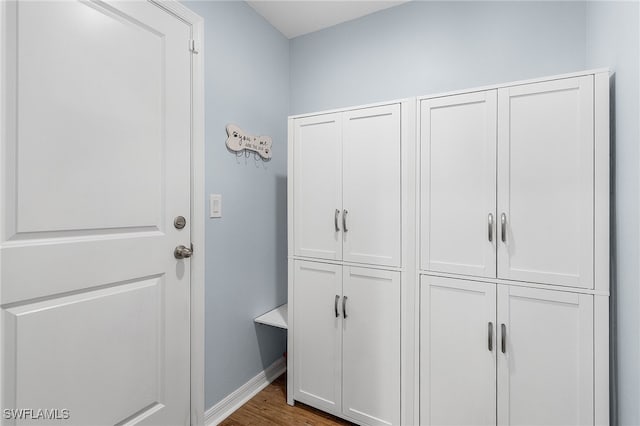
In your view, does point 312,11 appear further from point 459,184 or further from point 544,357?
point 544,357

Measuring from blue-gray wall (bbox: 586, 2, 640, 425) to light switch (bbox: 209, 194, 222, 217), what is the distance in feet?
6.01

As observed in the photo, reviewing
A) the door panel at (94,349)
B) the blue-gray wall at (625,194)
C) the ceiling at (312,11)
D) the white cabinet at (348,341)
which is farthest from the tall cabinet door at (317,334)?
the ceiling at (312,11)

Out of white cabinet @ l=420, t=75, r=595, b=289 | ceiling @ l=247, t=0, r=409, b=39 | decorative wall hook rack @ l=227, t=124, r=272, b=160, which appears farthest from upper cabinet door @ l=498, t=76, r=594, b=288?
decorative wall hook rack @ l=227, t=124, r=272, b=160

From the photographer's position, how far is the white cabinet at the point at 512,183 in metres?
1.25

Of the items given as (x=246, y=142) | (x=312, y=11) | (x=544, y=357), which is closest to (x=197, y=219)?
(x=246, y=142)

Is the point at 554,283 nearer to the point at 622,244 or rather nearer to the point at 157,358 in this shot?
the point at 622,244

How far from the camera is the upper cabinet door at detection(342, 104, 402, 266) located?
5.28 feet

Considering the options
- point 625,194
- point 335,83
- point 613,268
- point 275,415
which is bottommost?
point 275,415

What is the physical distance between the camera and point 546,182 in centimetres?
129

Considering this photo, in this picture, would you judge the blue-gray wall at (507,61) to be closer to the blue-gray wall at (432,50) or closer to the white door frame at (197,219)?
the blue-gray wall at (432,50)

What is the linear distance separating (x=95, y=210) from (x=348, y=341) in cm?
138

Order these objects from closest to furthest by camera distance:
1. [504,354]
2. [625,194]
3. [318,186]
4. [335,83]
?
[625,194] < [504,354] < [318,186] < [335,83]

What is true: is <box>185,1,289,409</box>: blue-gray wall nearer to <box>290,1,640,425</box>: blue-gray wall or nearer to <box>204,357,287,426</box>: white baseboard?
<box>204,357,287,426</box>: white baseboard

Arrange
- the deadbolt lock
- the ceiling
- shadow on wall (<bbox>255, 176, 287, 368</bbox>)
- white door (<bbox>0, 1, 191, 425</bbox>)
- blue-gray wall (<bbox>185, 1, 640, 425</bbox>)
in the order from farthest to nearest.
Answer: shadow on wall (<bbox>255, 176, 287, 368</bbox>) → the ceiling → the deadbolt lock → blue-gray wall (<bbox>185, 1, 640, 425</bbox>) → white door (<bbox>0, 1, 191, 425</bbox>)
